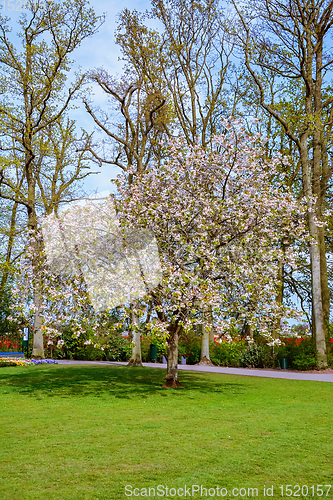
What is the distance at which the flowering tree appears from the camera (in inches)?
473

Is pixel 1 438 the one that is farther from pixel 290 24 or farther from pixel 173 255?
pixel 290 24

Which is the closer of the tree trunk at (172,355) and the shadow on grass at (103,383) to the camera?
the shadow on grass at (103,383)

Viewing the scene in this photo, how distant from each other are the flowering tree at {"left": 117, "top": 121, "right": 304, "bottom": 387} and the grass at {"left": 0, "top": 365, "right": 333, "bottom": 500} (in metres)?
2.27

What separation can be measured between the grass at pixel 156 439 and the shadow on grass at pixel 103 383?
0.32ft

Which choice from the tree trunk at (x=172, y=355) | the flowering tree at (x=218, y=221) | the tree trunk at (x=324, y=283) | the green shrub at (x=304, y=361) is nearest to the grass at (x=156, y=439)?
the tree trunk at (x=172, y=355)

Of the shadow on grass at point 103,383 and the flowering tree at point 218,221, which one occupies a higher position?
the flowering tree at point 218,221

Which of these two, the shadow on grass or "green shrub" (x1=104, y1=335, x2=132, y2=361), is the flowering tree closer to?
the shadow on grass

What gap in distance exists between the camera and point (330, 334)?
23234 millimetres

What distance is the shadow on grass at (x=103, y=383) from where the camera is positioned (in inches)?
484

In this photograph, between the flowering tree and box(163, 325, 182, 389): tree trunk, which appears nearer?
the flowering tree

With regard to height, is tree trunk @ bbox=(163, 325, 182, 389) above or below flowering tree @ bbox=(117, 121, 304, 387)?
below

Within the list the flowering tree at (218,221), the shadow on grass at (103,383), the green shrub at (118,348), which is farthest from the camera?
the green shrub at (118,348)

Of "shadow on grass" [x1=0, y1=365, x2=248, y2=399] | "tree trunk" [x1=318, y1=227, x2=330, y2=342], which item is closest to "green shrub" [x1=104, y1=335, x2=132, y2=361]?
"shadow on grass" [x1=0, y1=365, x2=248, y2=399]

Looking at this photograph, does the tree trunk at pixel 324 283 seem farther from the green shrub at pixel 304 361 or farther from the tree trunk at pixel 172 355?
the tree trunk at pixel 172 355
